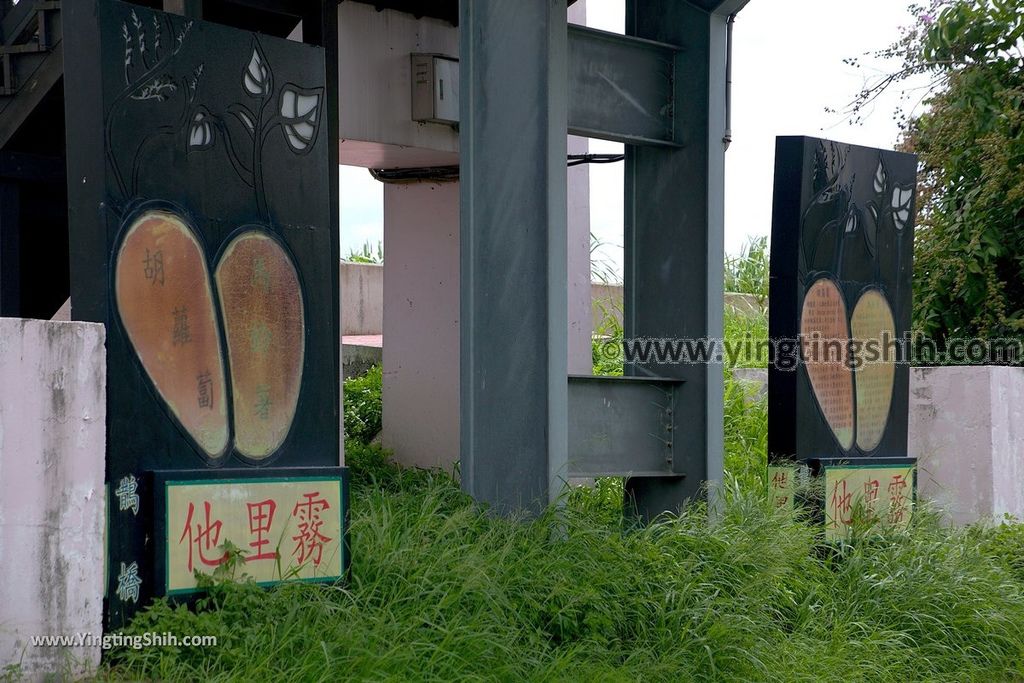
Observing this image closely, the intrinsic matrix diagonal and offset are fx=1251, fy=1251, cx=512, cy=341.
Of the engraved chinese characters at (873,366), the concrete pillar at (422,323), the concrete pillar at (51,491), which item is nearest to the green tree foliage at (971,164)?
the engraved chinese characters at (873,366)

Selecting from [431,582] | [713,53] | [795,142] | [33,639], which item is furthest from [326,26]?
[33,639]

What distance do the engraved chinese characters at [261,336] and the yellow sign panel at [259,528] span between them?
0.73 feet

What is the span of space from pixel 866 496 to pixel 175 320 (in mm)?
4936

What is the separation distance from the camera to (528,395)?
22.8 ft

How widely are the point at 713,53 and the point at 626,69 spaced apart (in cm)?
55

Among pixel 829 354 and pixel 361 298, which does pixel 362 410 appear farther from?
pixel 829 354

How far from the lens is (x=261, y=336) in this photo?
5488 millimetres

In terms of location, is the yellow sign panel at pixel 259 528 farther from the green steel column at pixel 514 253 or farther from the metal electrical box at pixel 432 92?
the metal electrical box at pixel 432 92

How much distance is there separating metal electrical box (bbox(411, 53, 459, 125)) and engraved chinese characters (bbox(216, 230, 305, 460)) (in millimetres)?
4370

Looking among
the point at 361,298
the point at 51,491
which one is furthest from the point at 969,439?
the point at 361,298

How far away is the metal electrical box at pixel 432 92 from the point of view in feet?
31.9

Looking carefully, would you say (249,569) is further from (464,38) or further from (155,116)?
(464,38)

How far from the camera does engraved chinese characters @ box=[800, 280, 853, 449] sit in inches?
316

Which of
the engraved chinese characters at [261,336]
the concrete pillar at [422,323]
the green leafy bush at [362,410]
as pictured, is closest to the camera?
the engraved chinese characters at [261,336]
